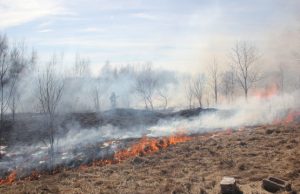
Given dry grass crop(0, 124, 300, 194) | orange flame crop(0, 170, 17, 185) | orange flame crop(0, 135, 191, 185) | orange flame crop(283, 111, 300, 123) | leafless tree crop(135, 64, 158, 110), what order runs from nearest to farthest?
1. dry grass crop(0, 124, 300, 194)
2. orange flame crop(0, 170, 17, 185)
3. orange flame crop(0, 135, 191, 185)
4. orange flame crop(283, 111, 300, 123)
5. leafless tree crop(135, 64, 158, 110)

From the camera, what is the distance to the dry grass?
13117mm

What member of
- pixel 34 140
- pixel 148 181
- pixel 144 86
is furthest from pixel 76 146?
pixel 144 86

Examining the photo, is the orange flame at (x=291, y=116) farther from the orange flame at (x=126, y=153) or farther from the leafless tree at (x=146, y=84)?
the leafless tree at (x=146, y=84)

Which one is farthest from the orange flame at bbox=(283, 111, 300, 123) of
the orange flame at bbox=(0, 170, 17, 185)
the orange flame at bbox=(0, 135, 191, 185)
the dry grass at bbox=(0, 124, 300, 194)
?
the orange flame at bbox=(0, 170, 17, 185)

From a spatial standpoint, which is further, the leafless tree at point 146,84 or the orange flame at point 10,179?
the leafless tree at point 146,84

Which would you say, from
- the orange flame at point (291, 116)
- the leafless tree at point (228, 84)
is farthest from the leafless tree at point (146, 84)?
the orange flame at point (291, 116)

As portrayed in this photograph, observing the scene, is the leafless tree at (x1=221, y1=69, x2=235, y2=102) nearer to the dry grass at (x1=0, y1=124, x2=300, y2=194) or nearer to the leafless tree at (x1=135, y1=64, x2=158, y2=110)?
the leafless tree at (x1=135, y1=64, x2=158, y2=110)

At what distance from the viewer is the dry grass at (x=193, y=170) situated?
43.0 feet

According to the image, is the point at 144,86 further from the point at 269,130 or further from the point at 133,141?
the point at 269,130

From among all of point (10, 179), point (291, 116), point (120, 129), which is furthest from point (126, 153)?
point (291, 116)

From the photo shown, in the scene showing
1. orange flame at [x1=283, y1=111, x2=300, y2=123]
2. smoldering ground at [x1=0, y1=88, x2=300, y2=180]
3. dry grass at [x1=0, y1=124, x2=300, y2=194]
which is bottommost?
smoldering ground at [x1=0, y1=88, x2=300, y2=180]

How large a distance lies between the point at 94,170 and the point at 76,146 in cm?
958

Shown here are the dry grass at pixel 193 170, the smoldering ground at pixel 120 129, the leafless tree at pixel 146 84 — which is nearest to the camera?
the dry grass at pixel 193 170

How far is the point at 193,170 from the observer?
1584cm
